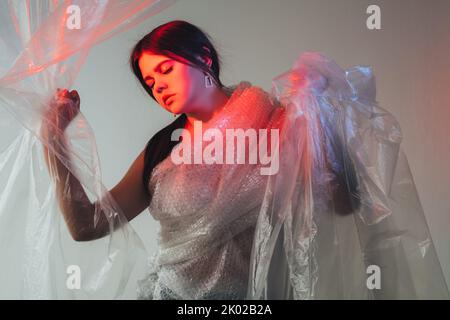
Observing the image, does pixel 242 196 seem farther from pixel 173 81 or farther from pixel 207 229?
pixel 173 81

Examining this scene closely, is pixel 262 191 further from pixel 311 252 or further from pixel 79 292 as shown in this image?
pixel 79 292

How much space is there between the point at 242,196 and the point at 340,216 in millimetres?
154

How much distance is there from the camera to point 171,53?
2.99 feet

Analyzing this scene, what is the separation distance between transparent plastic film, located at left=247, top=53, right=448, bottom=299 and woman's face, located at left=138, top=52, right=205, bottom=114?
0.62 feet

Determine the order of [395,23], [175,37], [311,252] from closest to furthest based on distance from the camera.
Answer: [311,252] → [175,37] → [395,23]

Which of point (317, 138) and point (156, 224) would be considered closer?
point (317, 138)

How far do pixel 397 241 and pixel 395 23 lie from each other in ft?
1.62

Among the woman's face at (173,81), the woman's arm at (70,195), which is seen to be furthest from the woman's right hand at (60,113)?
the woman's face at (173,81)

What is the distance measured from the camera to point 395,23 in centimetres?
104

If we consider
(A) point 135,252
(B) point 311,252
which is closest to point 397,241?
(B) point 311,252

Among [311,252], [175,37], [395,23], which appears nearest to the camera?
[311,252]

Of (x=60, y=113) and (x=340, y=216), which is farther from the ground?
(x=60, y=113)

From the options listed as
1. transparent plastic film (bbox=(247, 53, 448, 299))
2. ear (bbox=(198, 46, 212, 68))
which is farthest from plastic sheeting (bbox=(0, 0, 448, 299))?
ear (bbox=(198, 46, 212, 68))

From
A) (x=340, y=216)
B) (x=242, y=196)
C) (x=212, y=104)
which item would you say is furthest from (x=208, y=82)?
(x=340, y=216)
